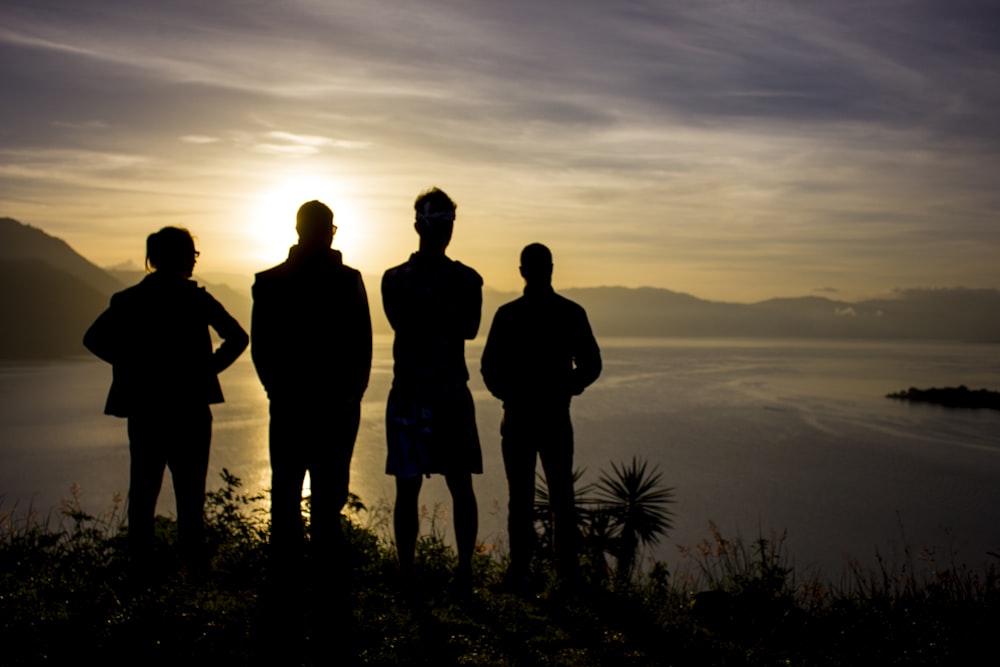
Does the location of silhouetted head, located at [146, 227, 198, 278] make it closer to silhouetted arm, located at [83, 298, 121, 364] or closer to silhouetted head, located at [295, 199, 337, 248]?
silhouetted arm, located at [83, 298, 121, 364]

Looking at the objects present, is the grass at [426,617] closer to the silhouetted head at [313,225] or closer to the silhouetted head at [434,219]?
the silhouetted head at [313,225]

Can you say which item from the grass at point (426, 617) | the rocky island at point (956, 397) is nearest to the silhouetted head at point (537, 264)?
the grass at point (426, 617)

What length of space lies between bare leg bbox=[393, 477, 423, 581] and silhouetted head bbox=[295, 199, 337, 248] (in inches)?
57.9

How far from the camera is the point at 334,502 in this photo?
4160 millimetres

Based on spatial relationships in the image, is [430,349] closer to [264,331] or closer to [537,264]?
[264,331]

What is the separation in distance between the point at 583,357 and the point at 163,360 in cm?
274

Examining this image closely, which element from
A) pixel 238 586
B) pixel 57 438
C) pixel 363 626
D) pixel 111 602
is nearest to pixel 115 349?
pixel 111 602

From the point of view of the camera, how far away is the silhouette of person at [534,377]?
5.17 meters

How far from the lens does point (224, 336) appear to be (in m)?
4.73

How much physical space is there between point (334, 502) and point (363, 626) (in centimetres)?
70

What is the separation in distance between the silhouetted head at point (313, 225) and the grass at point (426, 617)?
178cm

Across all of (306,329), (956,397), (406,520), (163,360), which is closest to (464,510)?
(406,520)

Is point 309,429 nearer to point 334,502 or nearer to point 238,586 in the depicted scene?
point 334,502

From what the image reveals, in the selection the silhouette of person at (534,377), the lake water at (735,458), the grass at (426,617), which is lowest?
the lake water at (735,458)
